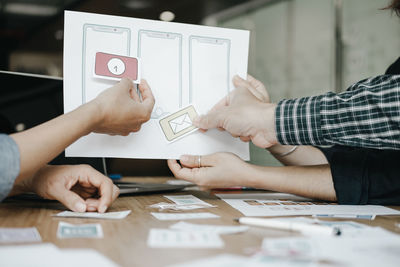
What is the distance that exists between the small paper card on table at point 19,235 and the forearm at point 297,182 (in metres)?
0.51

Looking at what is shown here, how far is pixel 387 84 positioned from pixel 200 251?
1.77 feet

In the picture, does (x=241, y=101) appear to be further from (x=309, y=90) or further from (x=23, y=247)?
(x=309, y=90)

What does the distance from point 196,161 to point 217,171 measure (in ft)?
0.20

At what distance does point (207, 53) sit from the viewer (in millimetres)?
1011

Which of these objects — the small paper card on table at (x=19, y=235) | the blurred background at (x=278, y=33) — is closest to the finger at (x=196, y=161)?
the small paper card on table at (x=19, y=235)

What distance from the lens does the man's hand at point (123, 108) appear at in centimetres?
80

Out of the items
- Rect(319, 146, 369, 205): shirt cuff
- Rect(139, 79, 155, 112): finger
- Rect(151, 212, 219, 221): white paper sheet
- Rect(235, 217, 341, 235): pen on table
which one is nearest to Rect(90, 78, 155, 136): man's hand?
Rect(139, 79, 155, 112): finger

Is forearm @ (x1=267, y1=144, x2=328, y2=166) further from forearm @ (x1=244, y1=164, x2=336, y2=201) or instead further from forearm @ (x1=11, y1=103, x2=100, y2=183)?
forearm @ (x1=11, y1=103, x2=100, y2=183)

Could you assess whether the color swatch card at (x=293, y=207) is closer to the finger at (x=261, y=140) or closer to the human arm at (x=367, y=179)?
the human arm at (x=367, y=179)

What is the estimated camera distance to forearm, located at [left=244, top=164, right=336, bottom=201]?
95 cm

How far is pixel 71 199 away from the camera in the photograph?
0.77 metres

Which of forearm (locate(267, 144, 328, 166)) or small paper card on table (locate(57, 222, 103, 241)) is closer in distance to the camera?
small paper card on table (locate(57, 222, 103, 241))

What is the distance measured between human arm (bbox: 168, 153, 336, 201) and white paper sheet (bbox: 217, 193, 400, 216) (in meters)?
0.03

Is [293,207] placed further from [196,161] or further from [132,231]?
[132,231]
